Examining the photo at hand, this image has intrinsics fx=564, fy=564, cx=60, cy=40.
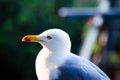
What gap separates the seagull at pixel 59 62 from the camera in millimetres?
1485

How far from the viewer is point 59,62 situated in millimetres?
1524

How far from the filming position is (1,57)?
4090 millimetres

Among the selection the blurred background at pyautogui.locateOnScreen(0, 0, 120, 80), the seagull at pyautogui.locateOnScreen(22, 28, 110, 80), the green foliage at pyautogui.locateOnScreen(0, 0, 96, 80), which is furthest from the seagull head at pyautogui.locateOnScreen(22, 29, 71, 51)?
the green foliage at pyautogui.locateOnScreen(0, 0, 96, 80)

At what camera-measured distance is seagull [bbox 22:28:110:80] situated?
1485 mm

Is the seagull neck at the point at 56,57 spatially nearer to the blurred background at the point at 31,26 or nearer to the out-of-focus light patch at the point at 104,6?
the out-of-focus light patch at the point at 104,6

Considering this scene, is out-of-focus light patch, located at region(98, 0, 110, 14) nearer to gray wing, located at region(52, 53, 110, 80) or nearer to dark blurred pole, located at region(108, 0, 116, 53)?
dark blurred pole, located at region(108, 0, 116, 53)

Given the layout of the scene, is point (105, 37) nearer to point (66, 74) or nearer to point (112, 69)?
point (112, 69)

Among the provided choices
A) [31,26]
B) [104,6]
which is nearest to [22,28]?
[31,26]

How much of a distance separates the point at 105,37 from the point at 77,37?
0.56 m

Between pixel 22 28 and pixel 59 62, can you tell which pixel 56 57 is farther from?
pixel 22 28

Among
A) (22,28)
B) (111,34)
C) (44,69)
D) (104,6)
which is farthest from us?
(22,28)

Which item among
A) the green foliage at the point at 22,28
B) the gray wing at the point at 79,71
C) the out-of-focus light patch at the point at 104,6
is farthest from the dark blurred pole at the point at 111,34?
the gray wing at the point at 79,71

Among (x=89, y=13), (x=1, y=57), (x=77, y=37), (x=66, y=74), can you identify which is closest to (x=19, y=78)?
(x=1, y=57)

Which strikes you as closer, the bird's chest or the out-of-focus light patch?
the bird's chest
